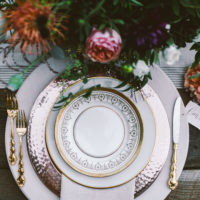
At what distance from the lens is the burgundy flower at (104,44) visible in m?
0.47

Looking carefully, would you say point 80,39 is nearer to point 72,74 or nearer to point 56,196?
point 72,74

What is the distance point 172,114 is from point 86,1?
0.36 metres

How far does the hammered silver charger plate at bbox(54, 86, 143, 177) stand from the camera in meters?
0.64

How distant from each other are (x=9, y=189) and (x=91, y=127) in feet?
0.97

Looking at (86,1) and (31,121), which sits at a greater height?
(86,1)

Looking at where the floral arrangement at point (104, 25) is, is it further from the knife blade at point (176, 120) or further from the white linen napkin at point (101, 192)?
the white linen napkin at point (101, 192)

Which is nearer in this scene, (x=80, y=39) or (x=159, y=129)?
(x=80, y=39)

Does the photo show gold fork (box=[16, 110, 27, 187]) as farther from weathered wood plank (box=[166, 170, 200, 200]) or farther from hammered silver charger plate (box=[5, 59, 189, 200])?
weathered wood plank (box=[166, 170, 200, 200])

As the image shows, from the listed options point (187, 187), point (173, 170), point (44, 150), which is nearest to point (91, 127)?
point (44, 150)

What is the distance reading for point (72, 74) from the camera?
598 mm

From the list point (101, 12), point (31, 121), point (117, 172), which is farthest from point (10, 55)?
point (117, 172)

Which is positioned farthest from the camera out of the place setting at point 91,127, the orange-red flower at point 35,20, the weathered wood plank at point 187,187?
the weathered wood plank at point 187,187

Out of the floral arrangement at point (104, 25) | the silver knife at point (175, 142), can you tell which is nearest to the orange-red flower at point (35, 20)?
the floral arrangement at point (104, 25)

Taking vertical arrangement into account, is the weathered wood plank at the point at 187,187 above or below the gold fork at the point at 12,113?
below
